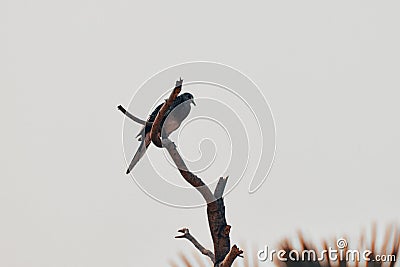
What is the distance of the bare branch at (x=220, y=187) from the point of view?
1.25 meters

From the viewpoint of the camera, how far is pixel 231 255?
1.18 m

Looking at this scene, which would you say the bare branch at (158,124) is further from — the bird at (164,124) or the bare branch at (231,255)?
the bare branch at (231,255)

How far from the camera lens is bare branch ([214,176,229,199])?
1.25m

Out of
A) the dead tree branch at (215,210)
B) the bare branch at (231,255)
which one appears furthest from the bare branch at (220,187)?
the bare branch at (231,255)

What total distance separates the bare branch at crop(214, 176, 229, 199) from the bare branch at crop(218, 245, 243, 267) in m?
0.12

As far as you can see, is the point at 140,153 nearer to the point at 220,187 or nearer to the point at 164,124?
the point at 164,124

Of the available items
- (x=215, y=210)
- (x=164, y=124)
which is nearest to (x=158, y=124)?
(x=164, y=124)

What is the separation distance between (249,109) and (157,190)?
0.27m

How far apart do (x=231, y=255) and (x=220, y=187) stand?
0.14 metres

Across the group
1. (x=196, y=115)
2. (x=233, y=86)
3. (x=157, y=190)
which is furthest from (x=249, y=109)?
(x=157, y=190)

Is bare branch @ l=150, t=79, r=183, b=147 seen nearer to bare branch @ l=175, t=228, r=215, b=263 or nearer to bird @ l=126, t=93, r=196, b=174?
bird @ l=126, t=93, r=196, b=174

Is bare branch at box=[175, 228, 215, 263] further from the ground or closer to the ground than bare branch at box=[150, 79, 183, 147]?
closer to the ground

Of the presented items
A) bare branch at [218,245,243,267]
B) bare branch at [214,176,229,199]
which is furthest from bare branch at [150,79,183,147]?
bare branch at [218,245,243,267]

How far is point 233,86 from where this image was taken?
1393 mm
